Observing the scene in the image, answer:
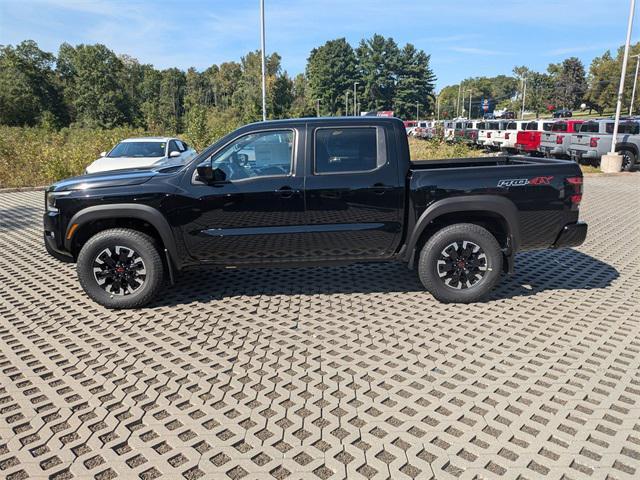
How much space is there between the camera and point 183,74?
9600cm

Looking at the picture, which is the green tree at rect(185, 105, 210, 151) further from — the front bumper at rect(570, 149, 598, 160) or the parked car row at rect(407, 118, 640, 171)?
the front bumper at rect(570, 149, 598, 160)

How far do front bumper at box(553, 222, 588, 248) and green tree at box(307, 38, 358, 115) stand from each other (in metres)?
92.4

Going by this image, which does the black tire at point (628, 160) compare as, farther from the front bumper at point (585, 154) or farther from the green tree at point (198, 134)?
the green tree at point (198, 134)

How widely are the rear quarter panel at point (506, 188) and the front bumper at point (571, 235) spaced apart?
15 centimetres

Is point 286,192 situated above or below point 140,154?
below

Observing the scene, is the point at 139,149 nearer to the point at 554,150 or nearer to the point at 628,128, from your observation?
the point at 554,150

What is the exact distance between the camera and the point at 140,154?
11750 mm

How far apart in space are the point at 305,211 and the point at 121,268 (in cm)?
190

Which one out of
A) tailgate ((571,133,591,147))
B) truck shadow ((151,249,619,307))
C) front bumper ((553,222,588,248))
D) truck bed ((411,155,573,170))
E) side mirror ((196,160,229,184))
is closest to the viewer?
side mirror ((196,160,229,184))

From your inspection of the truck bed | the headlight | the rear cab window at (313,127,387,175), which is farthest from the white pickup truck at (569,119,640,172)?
the headlight

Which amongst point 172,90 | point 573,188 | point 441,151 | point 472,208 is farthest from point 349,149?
point 172,90

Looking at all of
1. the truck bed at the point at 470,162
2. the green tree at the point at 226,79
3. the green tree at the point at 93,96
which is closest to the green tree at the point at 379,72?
the green tree at the point at 226,79

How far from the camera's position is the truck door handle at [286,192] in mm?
4560

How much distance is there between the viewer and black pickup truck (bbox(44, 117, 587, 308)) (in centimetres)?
457
